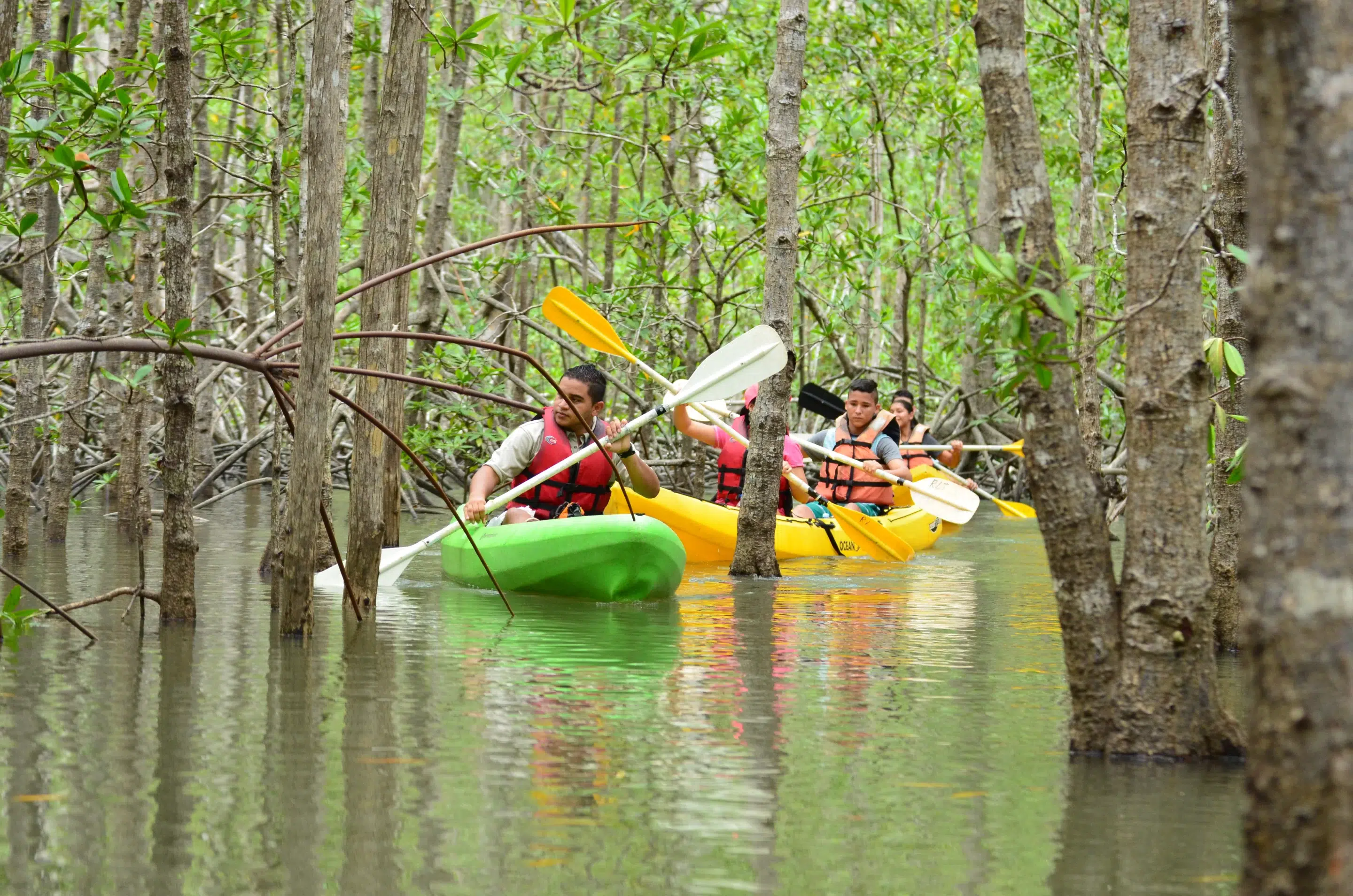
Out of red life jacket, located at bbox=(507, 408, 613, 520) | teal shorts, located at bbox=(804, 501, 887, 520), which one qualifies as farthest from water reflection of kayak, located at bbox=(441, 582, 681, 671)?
teal shorts, located at bbox=(804, 501, 887, 520)

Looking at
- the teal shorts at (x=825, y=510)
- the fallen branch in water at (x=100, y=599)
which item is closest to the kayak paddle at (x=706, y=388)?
the fallen branch in water at (x=100, y=599)

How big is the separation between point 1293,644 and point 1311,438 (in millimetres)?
248

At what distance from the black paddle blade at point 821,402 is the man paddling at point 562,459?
396 centimetres

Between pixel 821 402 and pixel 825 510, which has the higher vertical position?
pixel 821 402

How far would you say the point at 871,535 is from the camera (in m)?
10.1

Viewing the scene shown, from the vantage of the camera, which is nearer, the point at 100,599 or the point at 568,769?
the point at 568,769

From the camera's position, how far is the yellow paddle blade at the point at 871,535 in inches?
397

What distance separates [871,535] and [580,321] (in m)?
3.29

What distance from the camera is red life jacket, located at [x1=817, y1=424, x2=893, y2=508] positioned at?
11.1 meters

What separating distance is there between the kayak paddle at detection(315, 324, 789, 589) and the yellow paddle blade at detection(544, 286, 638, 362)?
1.38ft

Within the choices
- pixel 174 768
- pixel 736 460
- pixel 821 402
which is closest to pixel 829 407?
pixel 821 402

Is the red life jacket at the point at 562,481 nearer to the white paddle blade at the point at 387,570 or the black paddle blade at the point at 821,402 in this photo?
the white paddle blade at the point at 387,570

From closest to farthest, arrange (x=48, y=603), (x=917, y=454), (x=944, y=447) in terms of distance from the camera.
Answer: (x=48, y=603) → (x=944, y=447) → (x=917, y=454)

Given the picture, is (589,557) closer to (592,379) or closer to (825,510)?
(592,379)
